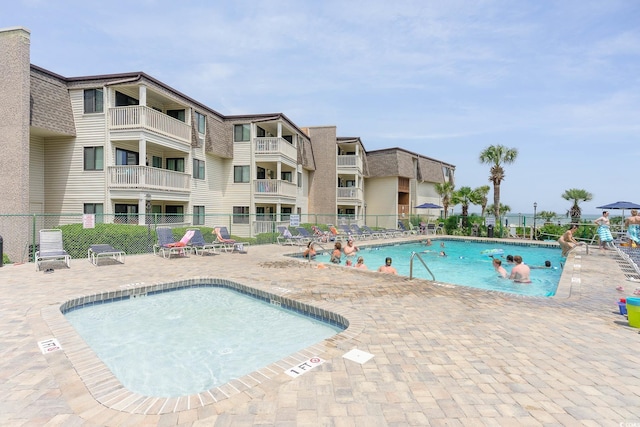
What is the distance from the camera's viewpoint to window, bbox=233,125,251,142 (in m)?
24.5

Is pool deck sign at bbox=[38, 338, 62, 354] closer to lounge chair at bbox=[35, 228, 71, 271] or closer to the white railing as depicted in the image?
lounge chair at bbox=[35, 228, 71, 271]

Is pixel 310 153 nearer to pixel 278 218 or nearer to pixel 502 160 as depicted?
pixel 278 218

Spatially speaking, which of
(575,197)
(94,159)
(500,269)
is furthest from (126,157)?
(575,197)

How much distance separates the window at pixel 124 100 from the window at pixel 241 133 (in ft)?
24.0

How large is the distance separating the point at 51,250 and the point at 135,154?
926cm

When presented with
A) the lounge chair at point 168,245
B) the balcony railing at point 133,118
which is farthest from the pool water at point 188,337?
the balcony railing at point 133,118

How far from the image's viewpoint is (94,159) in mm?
17125

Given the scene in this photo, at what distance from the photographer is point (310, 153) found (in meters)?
30.3

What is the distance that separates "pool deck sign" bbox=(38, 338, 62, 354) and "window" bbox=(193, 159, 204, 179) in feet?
58.7

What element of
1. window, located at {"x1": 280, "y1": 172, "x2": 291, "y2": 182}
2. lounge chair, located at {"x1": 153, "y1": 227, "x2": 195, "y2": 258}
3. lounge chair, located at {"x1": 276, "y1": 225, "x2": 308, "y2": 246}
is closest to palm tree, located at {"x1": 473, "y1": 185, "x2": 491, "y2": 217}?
window, located at {"x1": 280, "y1": 172, "x2": 291, "y2": 182}

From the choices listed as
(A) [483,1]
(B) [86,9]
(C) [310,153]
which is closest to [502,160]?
(C) [310,153]

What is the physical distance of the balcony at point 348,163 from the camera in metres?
31.2

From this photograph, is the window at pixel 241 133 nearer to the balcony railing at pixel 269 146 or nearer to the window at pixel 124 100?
the balcony railing at pixel 269 146

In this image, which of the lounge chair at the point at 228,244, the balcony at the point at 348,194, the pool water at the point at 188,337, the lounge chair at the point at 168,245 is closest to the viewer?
the pool water at the point at 188,337
